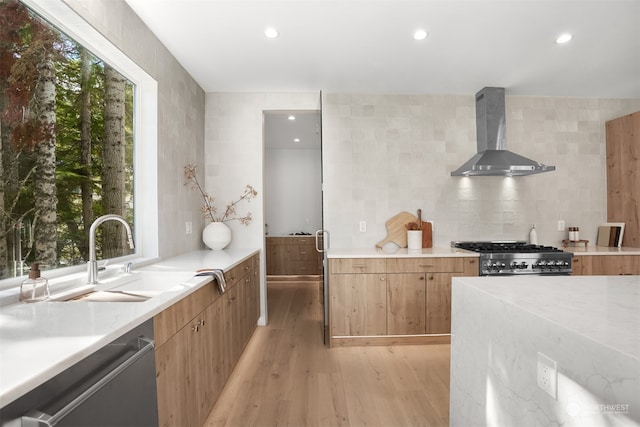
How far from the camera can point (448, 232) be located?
141 inches

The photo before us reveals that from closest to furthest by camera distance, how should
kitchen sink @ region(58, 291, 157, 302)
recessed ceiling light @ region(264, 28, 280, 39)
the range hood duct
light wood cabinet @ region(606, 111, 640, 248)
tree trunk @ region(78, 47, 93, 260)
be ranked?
1. kitchen sink @ region(58, 291, 157, 302)
2. tree trunk @ region(78, 47, 93, 260)
3. recessed ceiling light @ region(264, 28, 280, 39)
4. the range hood duct
5. light wood cabinet @ region(606, 111, 640, 248)

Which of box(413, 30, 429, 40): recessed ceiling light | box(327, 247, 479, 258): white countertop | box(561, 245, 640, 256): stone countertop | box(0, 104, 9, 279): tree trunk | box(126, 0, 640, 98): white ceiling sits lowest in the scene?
box(561, 245, 640, 256): stone countertop

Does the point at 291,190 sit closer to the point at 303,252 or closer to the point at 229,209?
the point at 303,252

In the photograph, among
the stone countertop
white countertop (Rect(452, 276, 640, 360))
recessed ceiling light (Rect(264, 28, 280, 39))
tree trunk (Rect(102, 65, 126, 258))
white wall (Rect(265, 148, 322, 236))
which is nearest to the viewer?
white countertop (Rect(452, 276, 640, 360))

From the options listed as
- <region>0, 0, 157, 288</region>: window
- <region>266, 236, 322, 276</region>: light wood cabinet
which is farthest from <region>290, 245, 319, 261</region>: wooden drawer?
<region>0, 0, 157, 288</region>: window

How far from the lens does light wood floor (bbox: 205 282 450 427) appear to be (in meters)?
1.91

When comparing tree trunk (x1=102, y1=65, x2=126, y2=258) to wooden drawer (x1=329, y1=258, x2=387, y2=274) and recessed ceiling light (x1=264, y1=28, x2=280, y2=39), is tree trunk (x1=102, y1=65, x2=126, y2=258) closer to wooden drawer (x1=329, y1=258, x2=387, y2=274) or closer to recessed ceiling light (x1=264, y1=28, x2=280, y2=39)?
recessed ceiling light (x1=264, y1=28, x2=280, y2=39)

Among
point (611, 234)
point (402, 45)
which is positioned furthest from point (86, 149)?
point (611, 234)

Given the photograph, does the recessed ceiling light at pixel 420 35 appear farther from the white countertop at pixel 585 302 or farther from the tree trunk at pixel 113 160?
the tree trunk at pixel 113 160

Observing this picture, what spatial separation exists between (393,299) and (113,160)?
260cm

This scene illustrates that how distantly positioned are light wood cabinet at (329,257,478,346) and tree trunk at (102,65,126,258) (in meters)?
1.79

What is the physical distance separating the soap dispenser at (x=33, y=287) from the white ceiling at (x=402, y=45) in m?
1.78

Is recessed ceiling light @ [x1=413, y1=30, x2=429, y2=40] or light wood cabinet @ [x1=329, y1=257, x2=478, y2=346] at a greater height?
recessed ceiling light @ [x1=413, y1=30, x2=429, y2=40]

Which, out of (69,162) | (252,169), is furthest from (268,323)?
(69,162)
